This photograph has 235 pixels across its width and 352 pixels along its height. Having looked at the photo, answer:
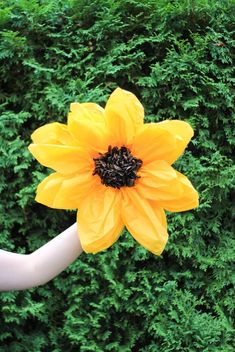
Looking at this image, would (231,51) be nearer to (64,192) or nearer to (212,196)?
(212,196)

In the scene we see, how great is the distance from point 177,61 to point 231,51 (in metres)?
0.35

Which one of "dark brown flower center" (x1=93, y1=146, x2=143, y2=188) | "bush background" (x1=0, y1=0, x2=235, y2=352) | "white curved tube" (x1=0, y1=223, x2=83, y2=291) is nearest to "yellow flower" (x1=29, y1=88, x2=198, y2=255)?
"dark brown flower center" (x1=93, y1=146, x2=143, y2=188)

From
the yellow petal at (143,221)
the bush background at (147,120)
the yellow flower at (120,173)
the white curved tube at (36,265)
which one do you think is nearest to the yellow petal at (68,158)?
the yellow flower at (120,173)

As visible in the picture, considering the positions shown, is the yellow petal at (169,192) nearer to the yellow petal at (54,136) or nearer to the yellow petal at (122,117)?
the yellow petal at (122,117)

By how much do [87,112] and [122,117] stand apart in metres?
0.11

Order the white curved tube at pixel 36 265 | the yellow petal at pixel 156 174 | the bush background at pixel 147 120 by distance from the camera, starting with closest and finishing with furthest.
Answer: the yellow petal at pixel 156 174 < the white curved tube at pixel 36 265 < the bush background at pixel 147 120

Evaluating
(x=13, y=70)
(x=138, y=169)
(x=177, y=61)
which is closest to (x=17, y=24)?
(x=13, y=70)

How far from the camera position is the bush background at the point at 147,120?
2.68 m

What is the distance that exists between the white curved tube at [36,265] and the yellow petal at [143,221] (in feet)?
0.84

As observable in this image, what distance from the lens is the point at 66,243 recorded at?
153 cm

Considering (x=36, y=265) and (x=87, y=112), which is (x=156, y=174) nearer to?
(x=87, y=112)

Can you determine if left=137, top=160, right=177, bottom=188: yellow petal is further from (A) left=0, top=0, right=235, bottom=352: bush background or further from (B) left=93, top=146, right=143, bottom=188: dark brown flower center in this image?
(A) left=0, top=0, right=235, bottom=352: bush background

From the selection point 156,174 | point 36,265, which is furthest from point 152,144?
point 36,265

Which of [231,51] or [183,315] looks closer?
[183,315]
